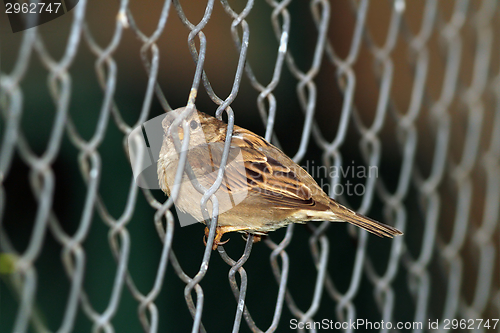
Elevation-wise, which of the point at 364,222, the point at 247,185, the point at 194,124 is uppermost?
the point at 194,124

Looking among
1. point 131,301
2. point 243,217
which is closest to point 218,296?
point 131,301

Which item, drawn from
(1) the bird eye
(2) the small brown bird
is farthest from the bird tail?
(1) the bird eye

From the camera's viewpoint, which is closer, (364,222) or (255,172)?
(255,172)

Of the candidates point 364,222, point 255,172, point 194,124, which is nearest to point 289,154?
point 364,222

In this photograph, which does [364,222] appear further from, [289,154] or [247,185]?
[289,154]

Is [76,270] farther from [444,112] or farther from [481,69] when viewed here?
[481,69]

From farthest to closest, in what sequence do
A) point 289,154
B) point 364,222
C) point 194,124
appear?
point 289,154 → point 364,222 → point 194,124

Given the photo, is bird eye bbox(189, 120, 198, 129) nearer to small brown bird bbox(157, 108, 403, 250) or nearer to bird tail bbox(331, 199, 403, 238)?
small brown bird bbox(157, 108, 403, 250)
